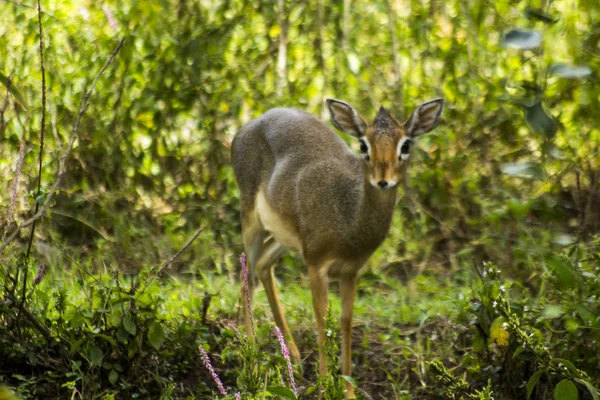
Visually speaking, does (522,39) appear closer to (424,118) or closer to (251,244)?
(424,118)

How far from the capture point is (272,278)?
5.71 metres

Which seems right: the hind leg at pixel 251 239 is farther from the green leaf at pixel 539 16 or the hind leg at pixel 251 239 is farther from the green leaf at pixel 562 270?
the green leaf at pixel 539 16

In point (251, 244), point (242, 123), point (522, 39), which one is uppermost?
point (522, 39)

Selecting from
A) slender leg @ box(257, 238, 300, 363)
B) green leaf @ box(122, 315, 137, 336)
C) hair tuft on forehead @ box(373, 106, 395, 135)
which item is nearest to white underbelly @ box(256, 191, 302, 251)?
slender leg @ box(257, 238, 300, 363)

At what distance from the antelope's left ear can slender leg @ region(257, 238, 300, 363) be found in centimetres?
122

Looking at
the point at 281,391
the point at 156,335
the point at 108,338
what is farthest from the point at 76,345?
the point at 281,391

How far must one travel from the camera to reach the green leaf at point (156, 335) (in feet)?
13.5

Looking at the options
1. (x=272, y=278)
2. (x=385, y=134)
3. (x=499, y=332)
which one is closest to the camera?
(x=499, y=332)

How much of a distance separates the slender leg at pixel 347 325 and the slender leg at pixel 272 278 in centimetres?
34

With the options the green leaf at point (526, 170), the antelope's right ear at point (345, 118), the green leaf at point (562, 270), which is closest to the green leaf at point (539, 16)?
the green leaf at point (526, 170)

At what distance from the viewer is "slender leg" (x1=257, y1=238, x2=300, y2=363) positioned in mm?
5320

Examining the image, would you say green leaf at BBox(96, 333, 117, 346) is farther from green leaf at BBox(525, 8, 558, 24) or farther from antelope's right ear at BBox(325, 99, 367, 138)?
green leaf at BBox(525, 8, 558, 24)

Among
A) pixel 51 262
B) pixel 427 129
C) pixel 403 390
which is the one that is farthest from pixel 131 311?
pixel 51 262

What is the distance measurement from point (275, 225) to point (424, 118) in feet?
3.39
